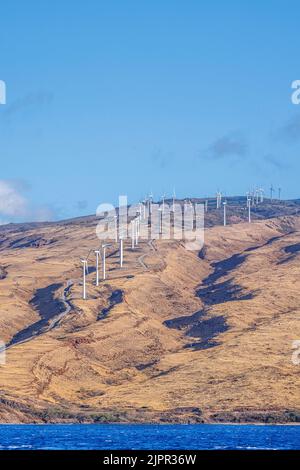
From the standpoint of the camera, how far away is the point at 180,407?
6988 inches

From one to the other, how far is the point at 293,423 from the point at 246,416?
20.9 feet

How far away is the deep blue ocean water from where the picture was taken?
126994 millimetres

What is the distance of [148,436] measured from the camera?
142m

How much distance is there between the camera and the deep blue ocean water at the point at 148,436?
12699cm

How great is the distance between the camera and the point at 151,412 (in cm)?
17438
